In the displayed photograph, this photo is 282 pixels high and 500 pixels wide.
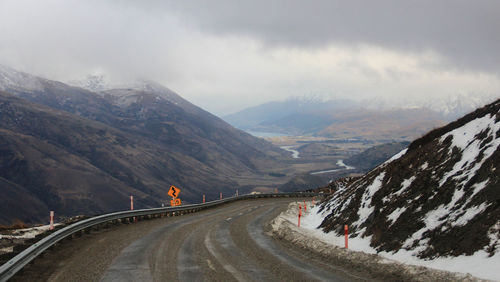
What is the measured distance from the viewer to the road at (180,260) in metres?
11.4

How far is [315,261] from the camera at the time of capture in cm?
1411

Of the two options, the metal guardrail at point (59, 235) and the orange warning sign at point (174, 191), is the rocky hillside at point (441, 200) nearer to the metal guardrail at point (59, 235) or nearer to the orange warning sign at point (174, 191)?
the metal guardrail at point (59, 235)

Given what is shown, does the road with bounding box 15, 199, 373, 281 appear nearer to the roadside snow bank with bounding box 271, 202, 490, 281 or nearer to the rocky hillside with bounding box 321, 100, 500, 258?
the roadside snow bank with bounding box 271, 202, 490, 281

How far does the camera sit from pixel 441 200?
15172 mm

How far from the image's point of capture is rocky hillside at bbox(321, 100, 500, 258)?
12336mm

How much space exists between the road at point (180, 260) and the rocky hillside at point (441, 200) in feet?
9.46

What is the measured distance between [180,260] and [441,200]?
372 inches

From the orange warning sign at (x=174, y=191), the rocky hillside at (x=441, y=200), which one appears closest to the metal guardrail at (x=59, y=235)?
the orange warning sign at (x=174, y=191)

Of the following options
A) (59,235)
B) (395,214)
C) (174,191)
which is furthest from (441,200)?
(174,191)

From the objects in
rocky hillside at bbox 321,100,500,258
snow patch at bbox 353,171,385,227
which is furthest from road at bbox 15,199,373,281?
snow patch at bbox 353,171,385,227

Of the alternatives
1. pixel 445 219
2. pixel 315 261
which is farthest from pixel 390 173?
pixel 315 261

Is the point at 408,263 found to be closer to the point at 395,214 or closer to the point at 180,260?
the point at 395,214

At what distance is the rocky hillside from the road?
2885 millimetres

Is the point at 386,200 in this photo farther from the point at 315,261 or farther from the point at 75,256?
the point at 75,256
